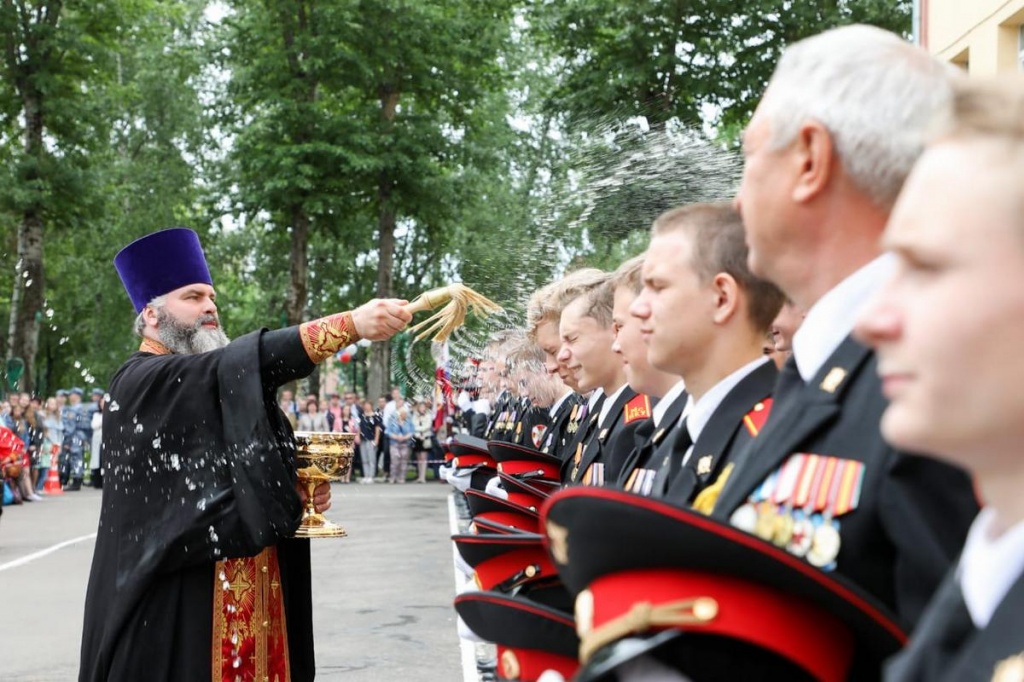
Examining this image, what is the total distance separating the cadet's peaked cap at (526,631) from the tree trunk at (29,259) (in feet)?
86.2

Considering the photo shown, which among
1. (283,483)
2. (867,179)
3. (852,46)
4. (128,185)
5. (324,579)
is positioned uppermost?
(128,185)

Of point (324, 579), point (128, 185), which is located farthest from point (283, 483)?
point (128, 185)

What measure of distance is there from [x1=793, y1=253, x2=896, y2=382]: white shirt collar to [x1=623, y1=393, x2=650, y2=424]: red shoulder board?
216 cm

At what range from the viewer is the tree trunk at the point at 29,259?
2719 centimetres

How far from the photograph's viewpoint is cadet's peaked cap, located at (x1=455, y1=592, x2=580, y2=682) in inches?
86.7

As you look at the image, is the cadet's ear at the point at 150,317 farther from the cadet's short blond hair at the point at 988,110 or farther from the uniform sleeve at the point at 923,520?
the cadet's short blond hair at the point at 988,110

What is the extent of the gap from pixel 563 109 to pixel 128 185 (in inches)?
606

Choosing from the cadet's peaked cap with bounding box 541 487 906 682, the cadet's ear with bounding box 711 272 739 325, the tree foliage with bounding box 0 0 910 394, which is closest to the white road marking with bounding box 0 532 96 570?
the tree foliage with bounding box 0 0 910 394

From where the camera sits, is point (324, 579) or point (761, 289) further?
point (324, 579)

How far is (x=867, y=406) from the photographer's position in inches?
77.9

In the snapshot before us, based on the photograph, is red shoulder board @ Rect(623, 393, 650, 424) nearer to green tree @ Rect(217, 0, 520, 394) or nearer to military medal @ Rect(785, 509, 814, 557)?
military medal @ Rect(785, 509, 814, 557)

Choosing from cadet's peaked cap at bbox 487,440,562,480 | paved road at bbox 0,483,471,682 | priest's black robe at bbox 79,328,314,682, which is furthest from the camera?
paved road at bbox 0,483,471,682

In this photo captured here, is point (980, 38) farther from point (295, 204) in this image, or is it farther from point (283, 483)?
point (295, 204)

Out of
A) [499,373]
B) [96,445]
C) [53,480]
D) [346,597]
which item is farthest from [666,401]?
[96,445]
